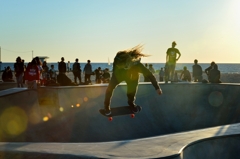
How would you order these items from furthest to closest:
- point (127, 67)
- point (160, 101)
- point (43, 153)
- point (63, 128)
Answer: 1. point (160, 101)
2. point (63, 128)
3. point (127, 67)
4. point (43, 153)

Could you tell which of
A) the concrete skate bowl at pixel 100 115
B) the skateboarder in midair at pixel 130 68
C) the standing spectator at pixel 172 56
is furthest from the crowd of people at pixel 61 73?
the skateboarder in midair at pixel 130 68

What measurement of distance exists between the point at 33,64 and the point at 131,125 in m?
4.04

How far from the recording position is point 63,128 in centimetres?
930

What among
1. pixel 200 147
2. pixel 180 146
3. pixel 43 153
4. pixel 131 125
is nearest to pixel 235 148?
pixel 200 147

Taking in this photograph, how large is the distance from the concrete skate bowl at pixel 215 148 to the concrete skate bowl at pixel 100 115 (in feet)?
15.1

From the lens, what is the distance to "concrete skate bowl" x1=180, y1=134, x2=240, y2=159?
499 centimetres

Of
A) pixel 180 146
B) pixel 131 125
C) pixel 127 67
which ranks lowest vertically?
pixel 131 125

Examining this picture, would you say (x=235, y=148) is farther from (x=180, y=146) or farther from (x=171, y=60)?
(x=171, y=60)

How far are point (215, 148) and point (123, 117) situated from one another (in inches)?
214

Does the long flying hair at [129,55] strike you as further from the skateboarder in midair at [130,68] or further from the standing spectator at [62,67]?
the standing spectator at [62,67]

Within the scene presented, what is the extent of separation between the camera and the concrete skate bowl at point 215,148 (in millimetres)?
4992

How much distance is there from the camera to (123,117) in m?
10.6

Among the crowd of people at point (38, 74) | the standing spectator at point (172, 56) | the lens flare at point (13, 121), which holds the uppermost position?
the standing spectator at point (172, 56)

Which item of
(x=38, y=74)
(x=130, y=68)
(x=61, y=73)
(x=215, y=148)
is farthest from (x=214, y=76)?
(x=215, y=148)
